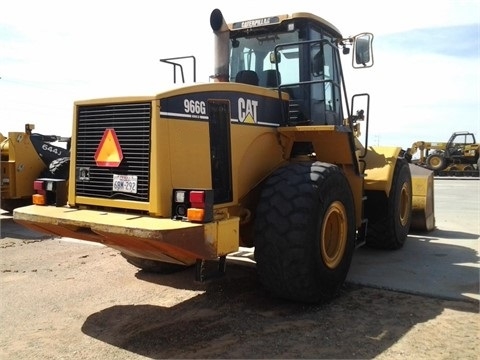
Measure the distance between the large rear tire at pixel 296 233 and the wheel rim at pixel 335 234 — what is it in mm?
103

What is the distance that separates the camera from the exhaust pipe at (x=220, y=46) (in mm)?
5398

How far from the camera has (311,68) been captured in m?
5.45

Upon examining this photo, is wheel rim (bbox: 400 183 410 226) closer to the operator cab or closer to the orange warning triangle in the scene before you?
the operator cab

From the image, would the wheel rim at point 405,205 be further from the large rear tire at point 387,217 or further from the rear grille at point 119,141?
the rear grille at point 119,141

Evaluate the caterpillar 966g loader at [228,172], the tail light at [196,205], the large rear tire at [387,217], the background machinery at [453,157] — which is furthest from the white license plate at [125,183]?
the background machinery at [453,157]

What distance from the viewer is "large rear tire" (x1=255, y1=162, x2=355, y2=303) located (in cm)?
418

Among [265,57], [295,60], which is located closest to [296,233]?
[295,60]

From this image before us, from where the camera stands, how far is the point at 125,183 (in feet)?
13.5

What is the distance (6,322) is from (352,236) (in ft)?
11.0

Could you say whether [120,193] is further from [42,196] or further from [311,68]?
[311,68]

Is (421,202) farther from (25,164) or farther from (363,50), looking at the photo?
(25,164)

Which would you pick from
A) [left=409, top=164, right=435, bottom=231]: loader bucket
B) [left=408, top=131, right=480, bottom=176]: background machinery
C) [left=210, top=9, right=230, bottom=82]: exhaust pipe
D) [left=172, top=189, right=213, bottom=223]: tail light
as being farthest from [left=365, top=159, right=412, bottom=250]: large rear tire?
[left=408, top=131, right=480, bottom=176]: background machinery

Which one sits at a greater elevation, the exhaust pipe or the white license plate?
the exhaust pipe

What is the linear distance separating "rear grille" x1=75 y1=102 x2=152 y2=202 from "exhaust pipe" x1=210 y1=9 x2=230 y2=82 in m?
1.56
